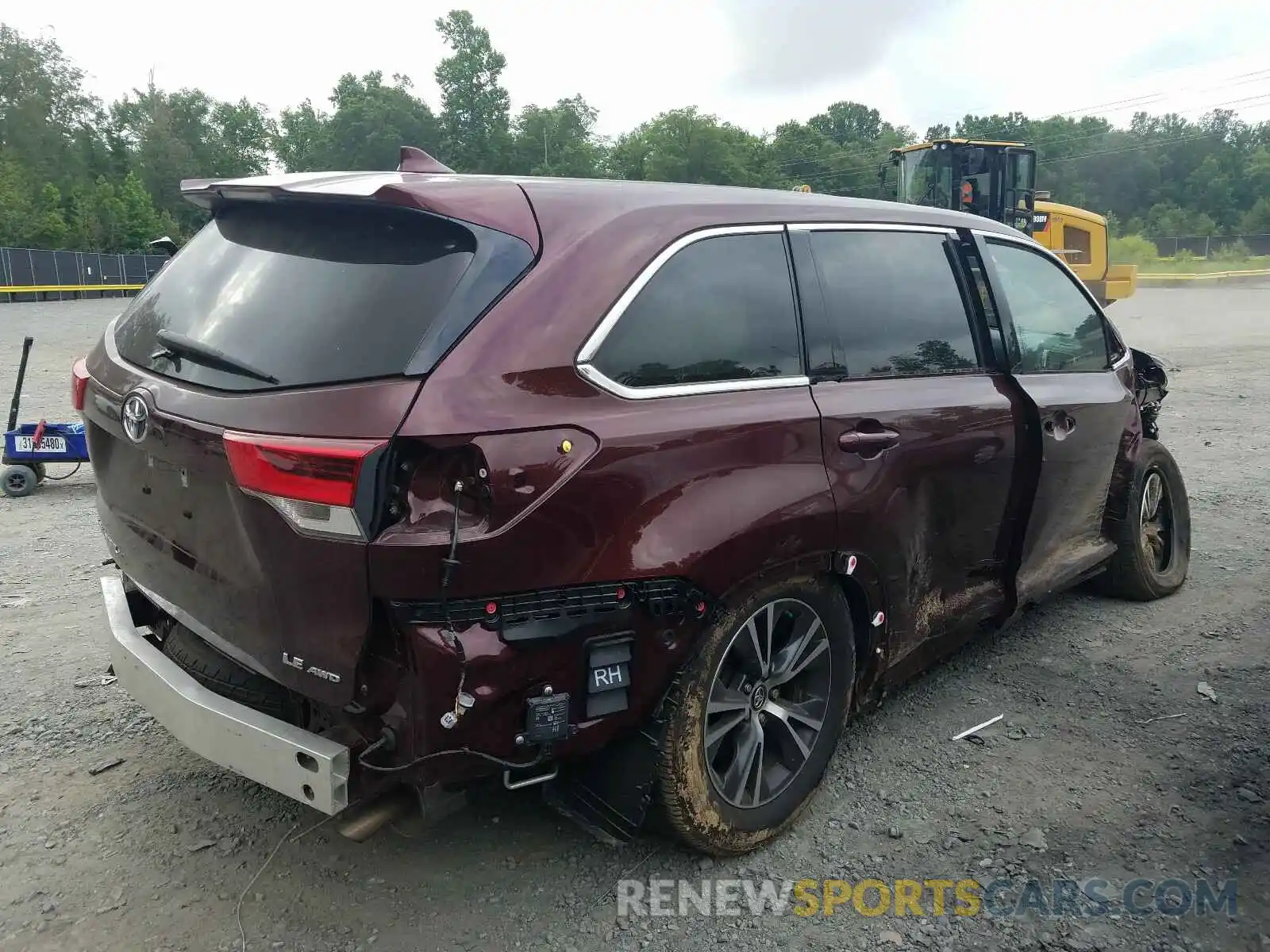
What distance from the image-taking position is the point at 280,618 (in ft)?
7.61

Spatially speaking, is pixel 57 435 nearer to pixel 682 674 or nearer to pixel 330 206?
pixel 330 206

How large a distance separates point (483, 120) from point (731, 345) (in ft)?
295

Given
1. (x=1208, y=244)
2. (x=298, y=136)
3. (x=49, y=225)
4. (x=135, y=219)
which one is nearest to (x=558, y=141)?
(x=298, y=136)

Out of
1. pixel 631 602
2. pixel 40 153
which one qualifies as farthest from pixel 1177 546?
pixel 40 153

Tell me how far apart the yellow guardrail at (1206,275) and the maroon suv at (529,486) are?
40.6m

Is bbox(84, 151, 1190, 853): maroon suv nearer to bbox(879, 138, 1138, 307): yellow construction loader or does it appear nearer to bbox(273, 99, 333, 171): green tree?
bbox(879, 138, 1138, 307): yellow construction loader

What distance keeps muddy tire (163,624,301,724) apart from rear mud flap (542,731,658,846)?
73 centimetres

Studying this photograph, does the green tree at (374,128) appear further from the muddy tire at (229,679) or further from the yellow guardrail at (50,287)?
the muddy tire at (229,679)

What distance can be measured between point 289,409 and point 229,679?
0.81 m

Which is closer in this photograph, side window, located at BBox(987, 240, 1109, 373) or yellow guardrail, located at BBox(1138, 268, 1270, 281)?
side window, located at BBox(987, 240, 1109, 373)

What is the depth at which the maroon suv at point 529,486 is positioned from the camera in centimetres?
218

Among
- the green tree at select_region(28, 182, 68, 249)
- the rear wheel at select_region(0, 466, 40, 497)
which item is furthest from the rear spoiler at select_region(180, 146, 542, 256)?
the green tree at select_region(28, 182, 68, 249)

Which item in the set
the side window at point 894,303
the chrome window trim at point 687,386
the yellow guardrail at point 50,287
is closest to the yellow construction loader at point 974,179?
the side window at point 894,303

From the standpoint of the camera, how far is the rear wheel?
7027 millimetres
